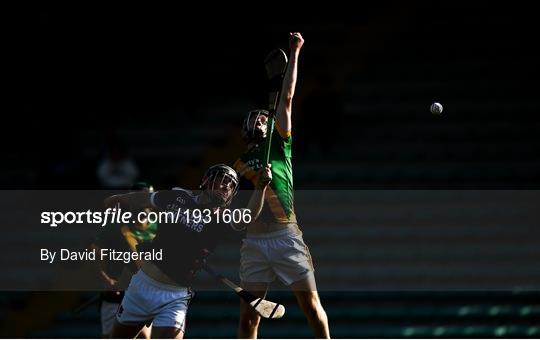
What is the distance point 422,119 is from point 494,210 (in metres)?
1.31

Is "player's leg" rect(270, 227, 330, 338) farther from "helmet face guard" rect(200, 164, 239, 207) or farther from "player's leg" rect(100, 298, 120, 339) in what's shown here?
"player's leg" rect(100, 298, 120, 339)

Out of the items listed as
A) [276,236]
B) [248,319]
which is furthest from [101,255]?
[276,236]

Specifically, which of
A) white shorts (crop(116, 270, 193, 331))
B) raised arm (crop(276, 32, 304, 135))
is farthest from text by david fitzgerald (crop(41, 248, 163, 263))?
raised arm (crop(276, 32, 304, 135))

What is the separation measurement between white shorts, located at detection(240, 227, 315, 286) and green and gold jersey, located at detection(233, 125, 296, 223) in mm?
110

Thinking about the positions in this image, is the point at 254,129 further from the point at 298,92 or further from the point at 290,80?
the point at 298,92

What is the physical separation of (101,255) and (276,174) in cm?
243

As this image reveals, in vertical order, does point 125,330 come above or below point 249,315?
below

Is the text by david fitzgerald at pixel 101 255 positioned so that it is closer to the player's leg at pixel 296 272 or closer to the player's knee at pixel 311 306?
the player's leg at pixel 296 272

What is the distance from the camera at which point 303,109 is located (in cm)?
1270

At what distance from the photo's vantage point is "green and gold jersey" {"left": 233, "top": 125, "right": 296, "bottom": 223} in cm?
776

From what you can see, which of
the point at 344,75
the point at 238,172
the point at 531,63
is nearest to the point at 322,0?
the point at 344,75

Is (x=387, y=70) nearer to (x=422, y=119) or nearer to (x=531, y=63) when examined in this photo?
(x=422, y=119)

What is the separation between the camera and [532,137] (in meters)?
13.1

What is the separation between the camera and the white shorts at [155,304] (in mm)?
7363
